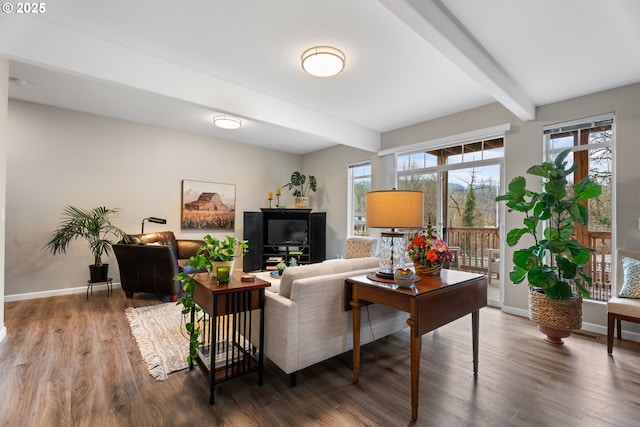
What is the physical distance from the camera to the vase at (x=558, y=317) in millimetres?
2688

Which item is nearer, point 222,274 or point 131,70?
point 222,274

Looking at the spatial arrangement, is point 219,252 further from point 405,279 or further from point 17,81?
point 17,81

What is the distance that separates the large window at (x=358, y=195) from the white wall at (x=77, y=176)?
8.88ft

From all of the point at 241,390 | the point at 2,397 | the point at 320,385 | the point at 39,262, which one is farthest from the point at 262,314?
the point at 39,262

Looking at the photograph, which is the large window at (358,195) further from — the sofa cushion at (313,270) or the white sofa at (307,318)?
the white sofa at (307,318)

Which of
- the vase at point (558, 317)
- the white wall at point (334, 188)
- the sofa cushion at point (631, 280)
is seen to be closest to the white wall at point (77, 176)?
the white wall at point (334, 188)

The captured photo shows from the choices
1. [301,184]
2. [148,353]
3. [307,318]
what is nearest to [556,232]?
[307,318]

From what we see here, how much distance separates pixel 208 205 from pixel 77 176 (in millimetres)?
1942

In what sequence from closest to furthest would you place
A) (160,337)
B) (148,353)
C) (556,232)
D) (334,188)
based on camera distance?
(148,353)
(160,337)
(556,232)
(334,188)

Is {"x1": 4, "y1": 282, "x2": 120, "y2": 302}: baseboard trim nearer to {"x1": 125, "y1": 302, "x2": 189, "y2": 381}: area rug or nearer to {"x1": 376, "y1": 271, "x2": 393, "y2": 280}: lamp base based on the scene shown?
{"x1": 125, "y1": 302, "x2": 189, "y2": 381}: area rug

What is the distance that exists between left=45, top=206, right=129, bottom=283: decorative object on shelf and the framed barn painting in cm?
115

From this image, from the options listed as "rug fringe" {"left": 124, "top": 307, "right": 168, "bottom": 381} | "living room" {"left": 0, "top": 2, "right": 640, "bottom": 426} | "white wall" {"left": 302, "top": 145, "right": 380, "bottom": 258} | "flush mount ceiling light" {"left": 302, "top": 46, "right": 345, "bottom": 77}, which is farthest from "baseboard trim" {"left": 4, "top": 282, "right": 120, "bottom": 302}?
"flush mount ceiling light" {"left": 302, "top": 46, "right": 345, "bottom": 77}

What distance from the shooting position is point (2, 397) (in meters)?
1.81

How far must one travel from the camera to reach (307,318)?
197 cm
